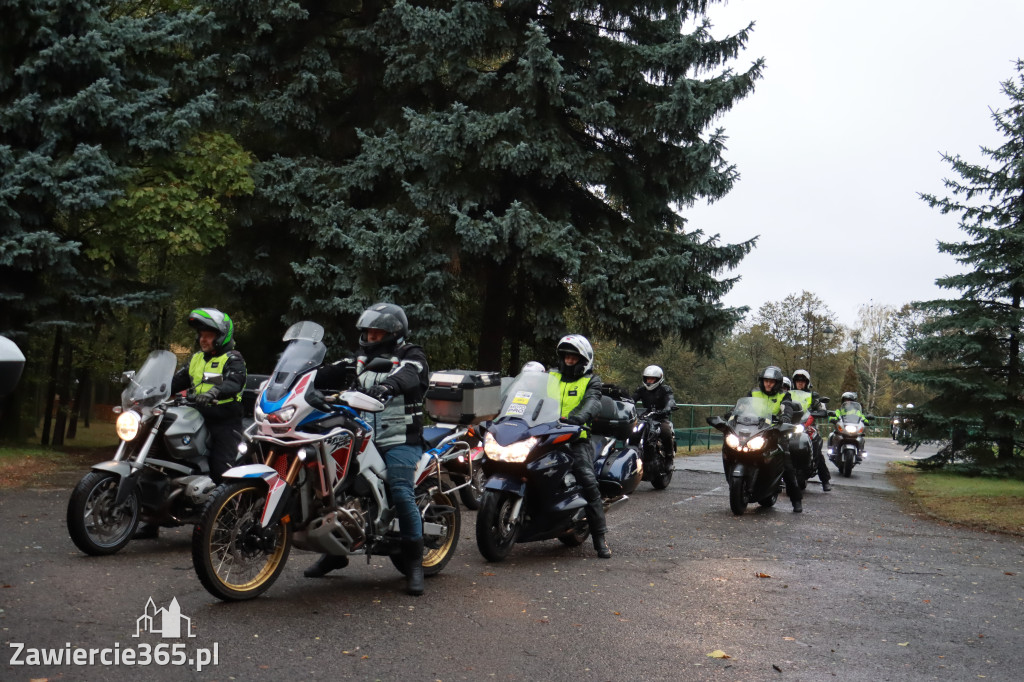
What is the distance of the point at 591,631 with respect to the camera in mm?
6258

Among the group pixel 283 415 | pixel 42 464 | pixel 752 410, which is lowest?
pixel 42 464

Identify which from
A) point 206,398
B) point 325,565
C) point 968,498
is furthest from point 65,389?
point 968,498

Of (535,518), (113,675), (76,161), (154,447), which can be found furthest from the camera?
(76,161)

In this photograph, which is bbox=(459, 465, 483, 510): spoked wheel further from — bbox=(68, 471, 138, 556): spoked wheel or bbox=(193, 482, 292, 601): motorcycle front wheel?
bbox=(193, 482, 292, 601): motorcycle front wheel

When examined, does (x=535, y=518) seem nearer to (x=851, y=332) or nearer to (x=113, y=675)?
(x=113, y=675)

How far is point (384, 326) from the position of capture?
23.2 feet

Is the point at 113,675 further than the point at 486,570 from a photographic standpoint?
No

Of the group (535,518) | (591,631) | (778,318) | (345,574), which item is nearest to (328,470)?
(345,574)

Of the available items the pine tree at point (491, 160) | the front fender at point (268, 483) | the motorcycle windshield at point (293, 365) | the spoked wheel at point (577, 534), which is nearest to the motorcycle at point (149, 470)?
the motorcycle windshield at point (293, 365)

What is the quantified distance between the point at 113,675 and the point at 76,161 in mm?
12312

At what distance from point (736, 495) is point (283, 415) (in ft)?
24.8

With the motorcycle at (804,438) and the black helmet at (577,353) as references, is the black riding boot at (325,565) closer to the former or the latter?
the black helmet at (577,353)

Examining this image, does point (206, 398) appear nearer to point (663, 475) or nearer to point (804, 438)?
point (663, 475)

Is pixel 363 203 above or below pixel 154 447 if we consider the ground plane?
above
